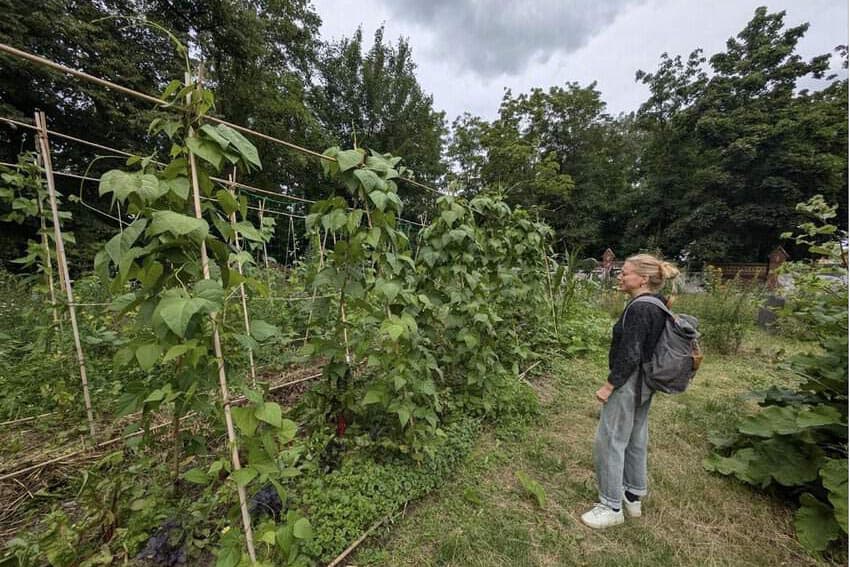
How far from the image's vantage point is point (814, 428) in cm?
179

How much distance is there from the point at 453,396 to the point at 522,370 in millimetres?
1233

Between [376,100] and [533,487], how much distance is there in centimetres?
1825

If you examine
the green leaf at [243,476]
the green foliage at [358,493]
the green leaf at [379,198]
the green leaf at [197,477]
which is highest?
the green leaf at [379,198]

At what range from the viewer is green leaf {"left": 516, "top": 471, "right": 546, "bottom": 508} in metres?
1.92

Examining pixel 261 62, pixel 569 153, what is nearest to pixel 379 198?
pixel 261 62

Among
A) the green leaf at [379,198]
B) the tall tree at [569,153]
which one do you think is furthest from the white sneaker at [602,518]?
the tall tree at [569,153]

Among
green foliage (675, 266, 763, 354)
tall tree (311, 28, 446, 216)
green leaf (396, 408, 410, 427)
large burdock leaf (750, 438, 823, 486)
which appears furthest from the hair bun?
tall tree (311, 28, 446, 216)

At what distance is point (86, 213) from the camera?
27.7 feet

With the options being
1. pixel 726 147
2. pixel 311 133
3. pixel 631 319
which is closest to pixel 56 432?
pixel 631 319

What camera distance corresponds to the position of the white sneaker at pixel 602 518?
1.79 metres

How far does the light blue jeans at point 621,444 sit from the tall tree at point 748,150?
69.7 ft

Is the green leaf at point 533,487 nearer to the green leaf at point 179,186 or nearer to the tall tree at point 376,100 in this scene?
the green leaf at point 179,186

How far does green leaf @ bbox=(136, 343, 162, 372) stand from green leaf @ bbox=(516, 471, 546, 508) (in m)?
1.98

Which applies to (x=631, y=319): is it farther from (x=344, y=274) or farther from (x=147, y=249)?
(x=147, y=249)
